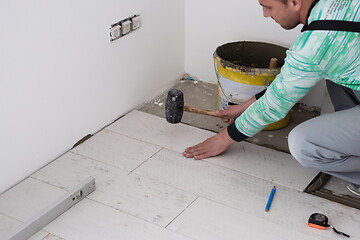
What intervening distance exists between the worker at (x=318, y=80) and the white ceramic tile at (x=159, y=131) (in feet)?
0.95

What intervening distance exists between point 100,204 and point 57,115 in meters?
0.51

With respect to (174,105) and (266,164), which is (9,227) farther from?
(266,164)

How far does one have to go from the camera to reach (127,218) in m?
2.16

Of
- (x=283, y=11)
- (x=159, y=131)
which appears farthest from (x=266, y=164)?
(x=283, y=11)

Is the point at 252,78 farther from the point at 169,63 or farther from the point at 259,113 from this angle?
the point at 169,63

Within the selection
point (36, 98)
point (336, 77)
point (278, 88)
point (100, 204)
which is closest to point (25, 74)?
point (36, 98)

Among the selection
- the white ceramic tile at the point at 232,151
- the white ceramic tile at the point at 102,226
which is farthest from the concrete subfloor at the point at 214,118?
the white ceramic tile at the point at 102,226

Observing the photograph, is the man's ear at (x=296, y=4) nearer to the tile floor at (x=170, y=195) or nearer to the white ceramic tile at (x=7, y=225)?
the tile floor at (x=170, y=195)

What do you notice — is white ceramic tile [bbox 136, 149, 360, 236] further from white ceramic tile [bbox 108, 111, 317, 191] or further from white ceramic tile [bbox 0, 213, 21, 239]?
white ceramic tile [bbox 0, 213, 21, 239]

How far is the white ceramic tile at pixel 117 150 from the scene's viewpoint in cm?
253

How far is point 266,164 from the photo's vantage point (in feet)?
8.30

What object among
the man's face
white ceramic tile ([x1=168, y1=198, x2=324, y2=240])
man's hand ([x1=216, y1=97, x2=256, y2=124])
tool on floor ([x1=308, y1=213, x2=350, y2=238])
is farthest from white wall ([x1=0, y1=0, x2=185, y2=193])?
tool on floor ([x1=308, y1=213, x2=350, y2=238])

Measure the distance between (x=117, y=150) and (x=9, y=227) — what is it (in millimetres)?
700

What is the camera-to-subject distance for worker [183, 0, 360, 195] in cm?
182
